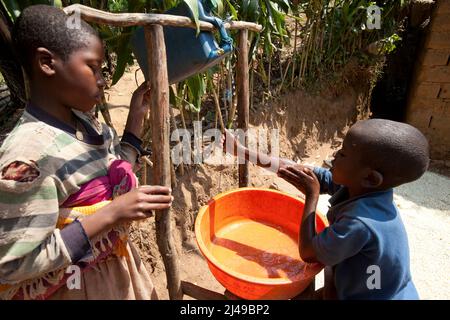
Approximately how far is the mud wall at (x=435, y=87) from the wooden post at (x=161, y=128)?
143 inches

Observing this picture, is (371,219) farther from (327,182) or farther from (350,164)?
(327,182)

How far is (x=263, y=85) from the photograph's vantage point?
144 inches

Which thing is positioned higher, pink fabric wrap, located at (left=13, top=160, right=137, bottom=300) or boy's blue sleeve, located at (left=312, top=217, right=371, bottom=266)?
pink fabric wrap, located at (left=13, top=160, right=137, bottom=300)

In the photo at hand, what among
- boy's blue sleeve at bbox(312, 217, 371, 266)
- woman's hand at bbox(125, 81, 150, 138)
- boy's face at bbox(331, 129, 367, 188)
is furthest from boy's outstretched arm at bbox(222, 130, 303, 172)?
woman's hand at bbox(125, 81, 150, 138)

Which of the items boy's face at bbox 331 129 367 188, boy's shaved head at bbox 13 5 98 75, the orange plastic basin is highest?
boy's shaved head at bbox 13 5 98 75

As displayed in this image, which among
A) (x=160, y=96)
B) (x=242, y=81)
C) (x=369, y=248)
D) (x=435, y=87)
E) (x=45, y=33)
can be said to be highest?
(x=45, y=33)

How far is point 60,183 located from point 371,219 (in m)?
0.99

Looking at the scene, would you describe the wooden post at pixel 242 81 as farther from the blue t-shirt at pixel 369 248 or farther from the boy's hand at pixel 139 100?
the blue t-shirt at pixel 369 248

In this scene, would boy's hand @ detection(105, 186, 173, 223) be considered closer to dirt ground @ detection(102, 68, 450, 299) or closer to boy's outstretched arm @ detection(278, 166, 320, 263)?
boy's outstretched arm @ detection(278, 166, 320, 263)

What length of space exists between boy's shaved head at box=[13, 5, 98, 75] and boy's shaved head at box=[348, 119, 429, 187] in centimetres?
93

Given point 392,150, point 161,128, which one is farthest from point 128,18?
point 392,150

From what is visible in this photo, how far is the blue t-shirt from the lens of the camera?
1.16m

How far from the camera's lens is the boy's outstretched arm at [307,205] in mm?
1306

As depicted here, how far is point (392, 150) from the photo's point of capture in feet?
3.65
